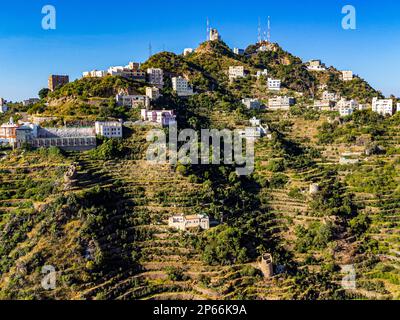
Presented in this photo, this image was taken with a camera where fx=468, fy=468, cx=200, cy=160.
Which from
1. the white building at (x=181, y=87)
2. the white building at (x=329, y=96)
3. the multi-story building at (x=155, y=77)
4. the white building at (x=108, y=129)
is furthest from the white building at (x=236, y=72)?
the white building at (x=108, y=129)

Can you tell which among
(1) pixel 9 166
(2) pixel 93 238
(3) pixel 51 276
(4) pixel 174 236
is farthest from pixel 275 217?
(1) pixel 9 166

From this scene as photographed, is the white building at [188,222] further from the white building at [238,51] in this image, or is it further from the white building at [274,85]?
the white building at [238,51]

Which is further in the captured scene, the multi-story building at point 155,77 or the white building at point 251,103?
the multi-story building at point 155,77

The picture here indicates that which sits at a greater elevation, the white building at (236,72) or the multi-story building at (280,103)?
the white building at (236,72)

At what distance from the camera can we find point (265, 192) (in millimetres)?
28844

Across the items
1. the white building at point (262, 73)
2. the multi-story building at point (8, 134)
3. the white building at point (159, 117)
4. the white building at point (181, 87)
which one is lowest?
the multi-story building at point (8, 134)

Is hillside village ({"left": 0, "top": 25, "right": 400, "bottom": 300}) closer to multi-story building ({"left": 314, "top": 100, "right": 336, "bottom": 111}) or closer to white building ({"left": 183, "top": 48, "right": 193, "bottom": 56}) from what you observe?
multi-story building ({"left": 314, "top": 100, "right": 336, "bottom": 111})

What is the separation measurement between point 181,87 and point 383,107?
1749cm

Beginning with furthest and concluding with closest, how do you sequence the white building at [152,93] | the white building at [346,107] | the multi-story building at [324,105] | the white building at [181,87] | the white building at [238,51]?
the white building at [238,51], the multi-story building at [324,105], the white building at [181,87], the white building at [346,107], the white building at [152,93]

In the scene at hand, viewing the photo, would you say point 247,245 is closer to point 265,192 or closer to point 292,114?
point 265,192

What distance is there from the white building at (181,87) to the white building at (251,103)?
4937mm

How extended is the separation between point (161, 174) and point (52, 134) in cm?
759

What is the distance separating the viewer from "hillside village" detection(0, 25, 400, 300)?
2125 cm

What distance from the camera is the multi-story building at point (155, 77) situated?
41.6 meters
